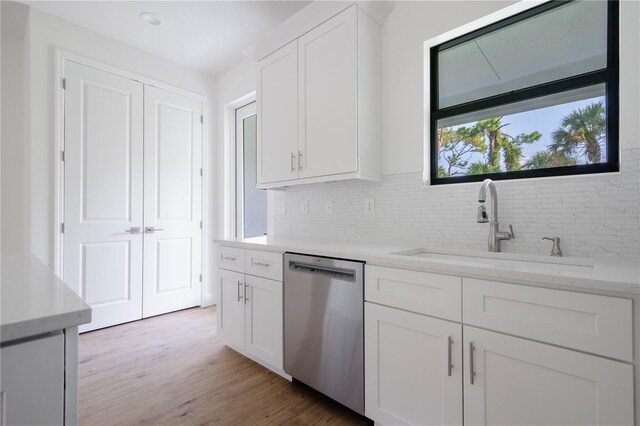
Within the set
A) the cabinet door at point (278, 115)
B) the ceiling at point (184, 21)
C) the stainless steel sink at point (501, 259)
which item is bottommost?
the stainless steel sink at point (501, 259)

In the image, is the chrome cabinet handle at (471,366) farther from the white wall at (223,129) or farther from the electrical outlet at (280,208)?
the white wall at (223,129)

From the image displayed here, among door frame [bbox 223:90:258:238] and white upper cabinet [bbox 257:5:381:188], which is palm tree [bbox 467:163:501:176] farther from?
door frame [bbox 223:90:258:238]

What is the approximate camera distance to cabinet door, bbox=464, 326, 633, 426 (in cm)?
93

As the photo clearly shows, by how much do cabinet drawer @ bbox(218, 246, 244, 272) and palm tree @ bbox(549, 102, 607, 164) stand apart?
6.77 feet

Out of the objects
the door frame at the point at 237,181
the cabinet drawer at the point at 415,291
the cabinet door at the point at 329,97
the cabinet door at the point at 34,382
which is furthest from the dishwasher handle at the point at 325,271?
the door frame at the point at 237,181

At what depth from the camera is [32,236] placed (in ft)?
8.38

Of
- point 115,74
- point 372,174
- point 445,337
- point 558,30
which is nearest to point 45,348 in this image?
point 445,337

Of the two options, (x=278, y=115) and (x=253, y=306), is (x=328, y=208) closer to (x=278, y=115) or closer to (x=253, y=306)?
(x=278, y=115)

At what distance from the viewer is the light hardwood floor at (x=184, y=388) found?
65.5 inches

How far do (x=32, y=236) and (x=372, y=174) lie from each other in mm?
2870

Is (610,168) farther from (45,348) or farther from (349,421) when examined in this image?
(45,348)

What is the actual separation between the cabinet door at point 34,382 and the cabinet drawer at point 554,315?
1.26 metres

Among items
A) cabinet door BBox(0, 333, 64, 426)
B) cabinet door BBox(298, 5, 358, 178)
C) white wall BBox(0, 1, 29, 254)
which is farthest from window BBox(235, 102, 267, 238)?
cabinet door BBox(0, 333, 64, 426)

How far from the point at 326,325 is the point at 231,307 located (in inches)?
38.9
